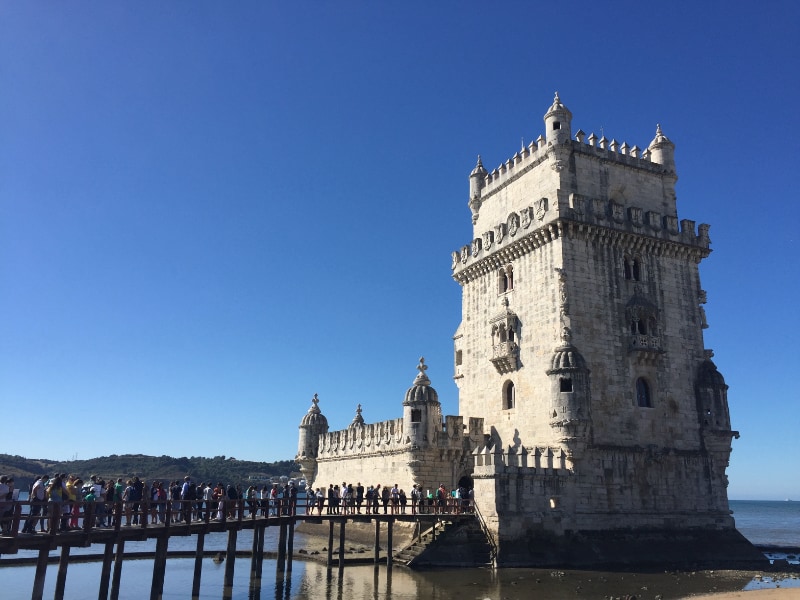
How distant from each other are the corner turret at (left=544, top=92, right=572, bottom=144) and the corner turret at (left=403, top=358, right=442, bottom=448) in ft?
45.7

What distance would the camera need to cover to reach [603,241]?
110ft

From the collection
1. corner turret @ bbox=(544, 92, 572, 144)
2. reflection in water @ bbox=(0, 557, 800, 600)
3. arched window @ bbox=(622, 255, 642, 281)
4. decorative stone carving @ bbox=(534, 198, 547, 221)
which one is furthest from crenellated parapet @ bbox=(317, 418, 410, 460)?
corner turret @ bbox=(544, 92, 572, 144)

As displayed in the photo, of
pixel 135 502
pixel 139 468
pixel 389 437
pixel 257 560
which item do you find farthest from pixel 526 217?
pixel 139 468

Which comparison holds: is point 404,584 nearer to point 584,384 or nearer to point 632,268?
point 584,384

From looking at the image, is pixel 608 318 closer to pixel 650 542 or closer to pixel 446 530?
pixel 650 542

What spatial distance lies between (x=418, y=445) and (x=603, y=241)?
13.5m

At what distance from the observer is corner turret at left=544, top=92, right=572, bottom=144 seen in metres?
34.2

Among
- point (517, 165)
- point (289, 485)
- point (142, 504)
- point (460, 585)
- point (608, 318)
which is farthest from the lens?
point (517, 165)

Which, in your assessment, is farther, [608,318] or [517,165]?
[517,165]

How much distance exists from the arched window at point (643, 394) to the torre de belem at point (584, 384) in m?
0.07

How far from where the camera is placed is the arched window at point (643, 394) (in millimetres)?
32500

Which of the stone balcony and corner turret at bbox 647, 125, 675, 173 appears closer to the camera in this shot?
the stone balcony

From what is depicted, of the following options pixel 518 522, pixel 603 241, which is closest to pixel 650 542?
pixel 518 522

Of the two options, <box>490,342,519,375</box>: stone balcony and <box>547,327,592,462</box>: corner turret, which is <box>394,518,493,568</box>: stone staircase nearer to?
<box>547,327,592,462</box>: corner turret
